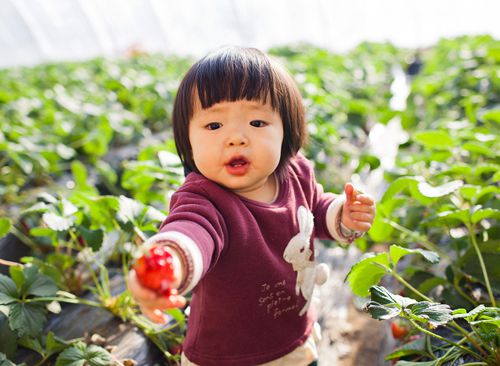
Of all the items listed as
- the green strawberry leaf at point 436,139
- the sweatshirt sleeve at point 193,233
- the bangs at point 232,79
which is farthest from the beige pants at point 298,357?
the green strawberry leaf at point 436,139

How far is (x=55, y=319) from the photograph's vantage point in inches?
49.9

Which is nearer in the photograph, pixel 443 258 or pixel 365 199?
pixel 365 199

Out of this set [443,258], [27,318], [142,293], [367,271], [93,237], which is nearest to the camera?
[142,293]

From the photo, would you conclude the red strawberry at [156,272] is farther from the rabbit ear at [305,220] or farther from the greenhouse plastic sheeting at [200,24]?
the greenhouse plastic sheeting at [200,24]

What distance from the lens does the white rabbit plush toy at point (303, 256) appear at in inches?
37.3

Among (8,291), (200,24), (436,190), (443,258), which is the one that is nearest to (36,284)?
(8,291)

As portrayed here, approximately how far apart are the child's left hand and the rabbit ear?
0.07 m

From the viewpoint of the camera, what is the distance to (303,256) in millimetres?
972

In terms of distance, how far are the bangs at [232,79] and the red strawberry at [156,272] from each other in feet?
1.10

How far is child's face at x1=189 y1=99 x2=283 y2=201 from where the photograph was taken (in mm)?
868

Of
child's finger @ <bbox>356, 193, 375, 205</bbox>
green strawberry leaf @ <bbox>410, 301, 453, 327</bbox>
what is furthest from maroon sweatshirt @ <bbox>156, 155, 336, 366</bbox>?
green strawberry leaf @ <bbox>410, 301, 453, 327</bbox>

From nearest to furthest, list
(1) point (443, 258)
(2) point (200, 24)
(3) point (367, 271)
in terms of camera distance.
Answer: (3) point (367, 271), (1) point (443, 258), (2) point (200, 24)

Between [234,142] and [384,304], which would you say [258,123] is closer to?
[234,142]

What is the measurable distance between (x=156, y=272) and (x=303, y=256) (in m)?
0.42
